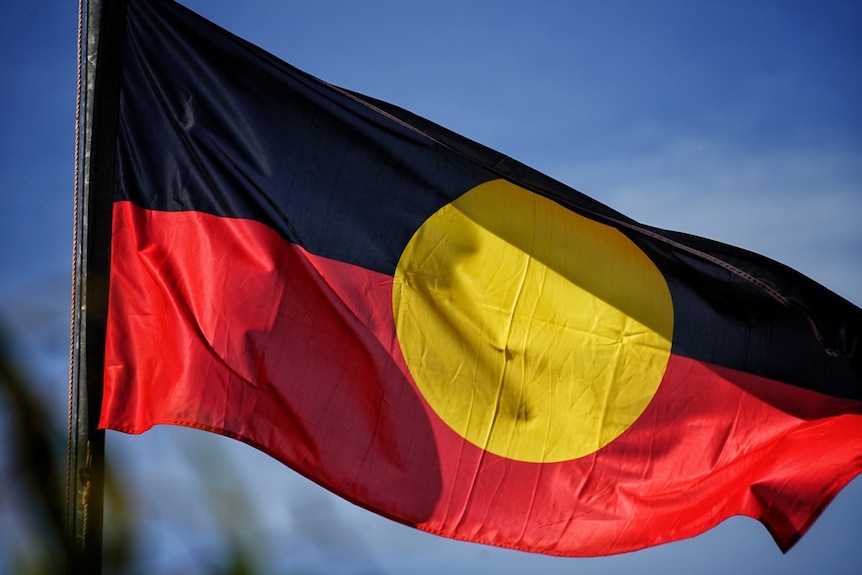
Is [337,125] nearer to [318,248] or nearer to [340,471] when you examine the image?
[318,248]

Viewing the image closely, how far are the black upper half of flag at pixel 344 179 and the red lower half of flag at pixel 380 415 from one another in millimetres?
139

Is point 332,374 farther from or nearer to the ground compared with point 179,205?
nearer to the ground

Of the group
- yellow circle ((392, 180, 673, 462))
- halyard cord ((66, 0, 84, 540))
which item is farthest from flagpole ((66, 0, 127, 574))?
yellow circle ((392, 180, 673, 462))

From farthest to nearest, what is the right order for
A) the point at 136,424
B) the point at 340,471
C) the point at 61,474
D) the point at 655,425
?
the point at 655,425, the point at 340,471, the point at 136,424, the point at 61,474

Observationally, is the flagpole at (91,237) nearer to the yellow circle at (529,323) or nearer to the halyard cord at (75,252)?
the halyard cord at (75,252)

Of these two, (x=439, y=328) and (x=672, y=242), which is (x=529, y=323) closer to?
(x=439, y=328)

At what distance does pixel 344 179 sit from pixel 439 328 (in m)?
1.01

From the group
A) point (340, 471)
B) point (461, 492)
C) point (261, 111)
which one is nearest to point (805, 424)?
point (461, 492)

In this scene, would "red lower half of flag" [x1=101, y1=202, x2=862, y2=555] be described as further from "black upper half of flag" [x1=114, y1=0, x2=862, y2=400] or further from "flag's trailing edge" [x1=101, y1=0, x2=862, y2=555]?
"black upper half of flag" [x1=114, y1=0, x2=862, y2=400]

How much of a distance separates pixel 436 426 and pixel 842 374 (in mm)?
2625

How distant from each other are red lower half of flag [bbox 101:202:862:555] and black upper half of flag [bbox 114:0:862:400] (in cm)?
14

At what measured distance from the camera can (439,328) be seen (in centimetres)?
577

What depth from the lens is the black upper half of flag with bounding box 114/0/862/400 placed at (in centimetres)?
540

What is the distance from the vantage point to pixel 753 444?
20.7 ft
